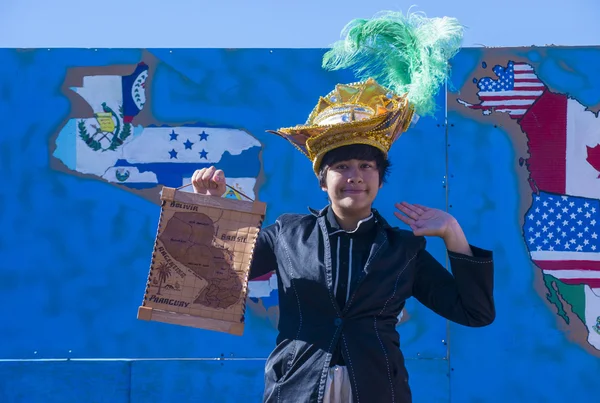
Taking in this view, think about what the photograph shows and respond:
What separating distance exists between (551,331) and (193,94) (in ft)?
7.84

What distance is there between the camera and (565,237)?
3.87m

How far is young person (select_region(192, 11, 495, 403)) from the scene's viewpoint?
2.17 metres

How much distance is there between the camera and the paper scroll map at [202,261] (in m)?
2.35

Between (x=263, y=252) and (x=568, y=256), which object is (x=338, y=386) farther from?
(x=568, y=256)

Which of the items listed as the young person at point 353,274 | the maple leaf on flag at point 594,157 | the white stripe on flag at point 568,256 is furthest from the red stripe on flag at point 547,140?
the young person at point 353,274

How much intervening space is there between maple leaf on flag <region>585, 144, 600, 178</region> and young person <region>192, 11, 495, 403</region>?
6.13 feet

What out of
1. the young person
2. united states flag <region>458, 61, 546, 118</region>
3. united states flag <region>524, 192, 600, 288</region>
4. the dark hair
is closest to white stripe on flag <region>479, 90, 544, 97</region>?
united states flag <region>458, 61, 546, 118</region>

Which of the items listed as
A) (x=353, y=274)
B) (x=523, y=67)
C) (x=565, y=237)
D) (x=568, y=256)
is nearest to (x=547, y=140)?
(x=523, y=67)

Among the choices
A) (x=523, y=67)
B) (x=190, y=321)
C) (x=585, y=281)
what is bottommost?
(x=190, y=321)

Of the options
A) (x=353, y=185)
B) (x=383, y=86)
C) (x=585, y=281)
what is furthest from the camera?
(x=585, y=281)

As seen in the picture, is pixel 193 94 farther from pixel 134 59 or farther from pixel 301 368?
pixel 301 368

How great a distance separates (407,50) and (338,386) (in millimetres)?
1404

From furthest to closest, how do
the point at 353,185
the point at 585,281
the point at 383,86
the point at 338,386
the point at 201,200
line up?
1. the point at 585,281
2. the point at 383,86
3. the point at 201,200
4. the point at 353,185
5. the point at 338,386

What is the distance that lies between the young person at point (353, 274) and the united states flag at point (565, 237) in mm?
1728
